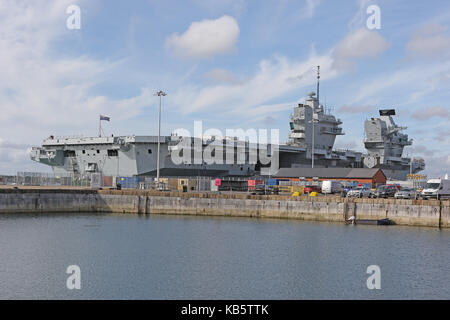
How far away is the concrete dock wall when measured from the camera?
1505 inches

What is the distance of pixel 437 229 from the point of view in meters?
36.9

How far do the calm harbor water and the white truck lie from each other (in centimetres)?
776

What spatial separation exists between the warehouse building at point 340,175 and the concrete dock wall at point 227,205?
19.6 metres

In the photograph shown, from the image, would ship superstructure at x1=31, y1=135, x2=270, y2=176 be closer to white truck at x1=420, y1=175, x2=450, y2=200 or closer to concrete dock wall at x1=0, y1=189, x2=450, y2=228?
concrete dock wall at x1=0, y1=189, x2=450, y2=228

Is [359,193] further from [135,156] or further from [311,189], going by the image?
[135,156]

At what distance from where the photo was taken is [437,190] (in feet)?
145

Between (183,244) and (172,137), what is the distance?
33750 mm

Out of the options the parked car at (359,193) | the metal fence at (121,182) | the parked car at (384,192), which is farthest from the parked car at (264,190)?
the parked car at (384,192)

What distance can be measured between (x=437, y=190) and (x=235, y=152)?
33.3 meters

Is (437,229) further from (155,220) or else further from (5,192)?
(5,192)

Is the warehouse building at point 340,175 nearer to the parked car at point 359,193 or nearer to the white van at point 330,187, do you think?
the white van at point 330,187

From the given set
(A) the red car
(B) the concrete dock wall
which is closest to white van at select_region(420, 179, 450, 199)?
(B) the concrete dock wall
